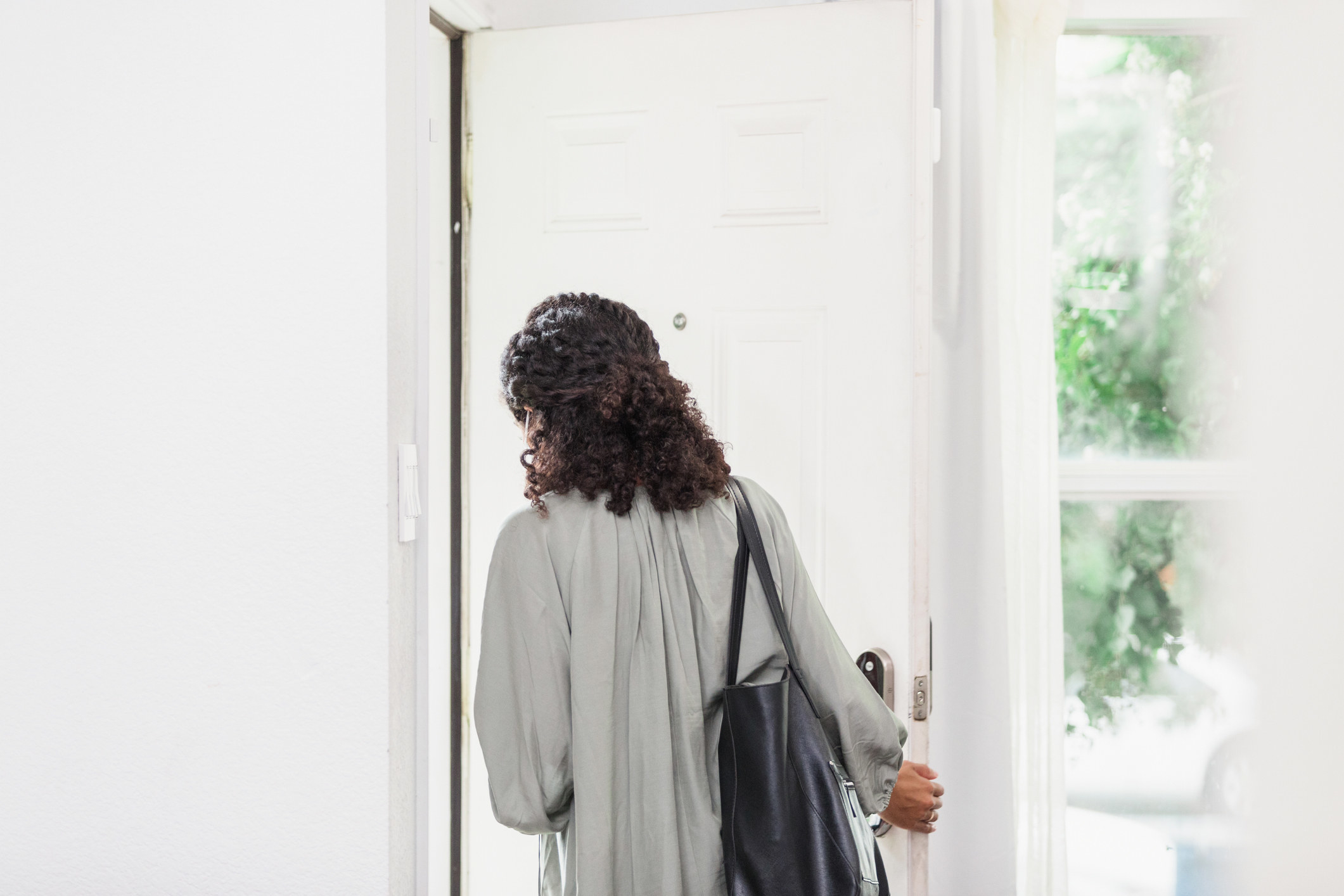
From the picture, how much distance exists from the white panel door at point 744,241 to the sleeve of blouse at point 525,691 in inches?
18.4

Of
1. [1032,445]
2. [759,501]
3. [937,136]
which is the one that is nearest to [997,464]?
[1032,445]

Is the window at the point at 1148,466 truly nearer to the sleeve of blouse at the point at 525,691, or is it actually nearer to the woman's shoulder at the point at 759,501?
the woman's shoulder at the point at 759,501

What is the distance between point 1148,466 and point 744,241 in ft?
3.24

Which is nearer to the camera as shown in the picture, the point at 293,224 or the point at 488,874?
the point at 293,224

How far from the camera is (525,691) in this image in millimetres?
919

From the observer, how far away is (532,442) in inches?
39.0

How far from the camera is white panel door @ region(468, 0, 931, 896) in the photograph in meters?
1.28

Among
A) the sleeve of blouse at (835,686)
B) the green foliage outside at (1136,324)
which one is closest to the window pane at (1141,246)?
the green foliage outside at (1136,324)

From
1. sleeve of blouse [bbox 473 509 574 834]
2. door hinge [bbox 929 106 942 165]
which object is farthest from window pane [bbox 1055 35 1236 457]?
sleeve of blouse [bbox 473 509 574 834]

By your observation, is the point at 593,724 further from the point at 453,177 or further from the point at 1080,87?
the point at 1080,87

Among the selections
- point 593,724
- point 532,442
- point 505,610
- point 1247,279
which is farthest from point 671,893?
point 1247,279

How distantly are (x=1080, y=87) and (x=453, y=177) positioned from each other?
1.24 metres

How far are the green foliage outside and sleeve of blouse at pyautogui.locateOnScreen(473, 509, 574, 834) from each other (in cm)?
123

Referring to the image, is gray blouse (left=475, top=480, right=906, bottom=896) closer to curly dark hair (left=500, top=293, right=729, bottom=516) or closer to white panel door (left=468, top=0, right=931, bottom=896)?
curly dark hair (left=500, top=293, right=729, bottom=516)
